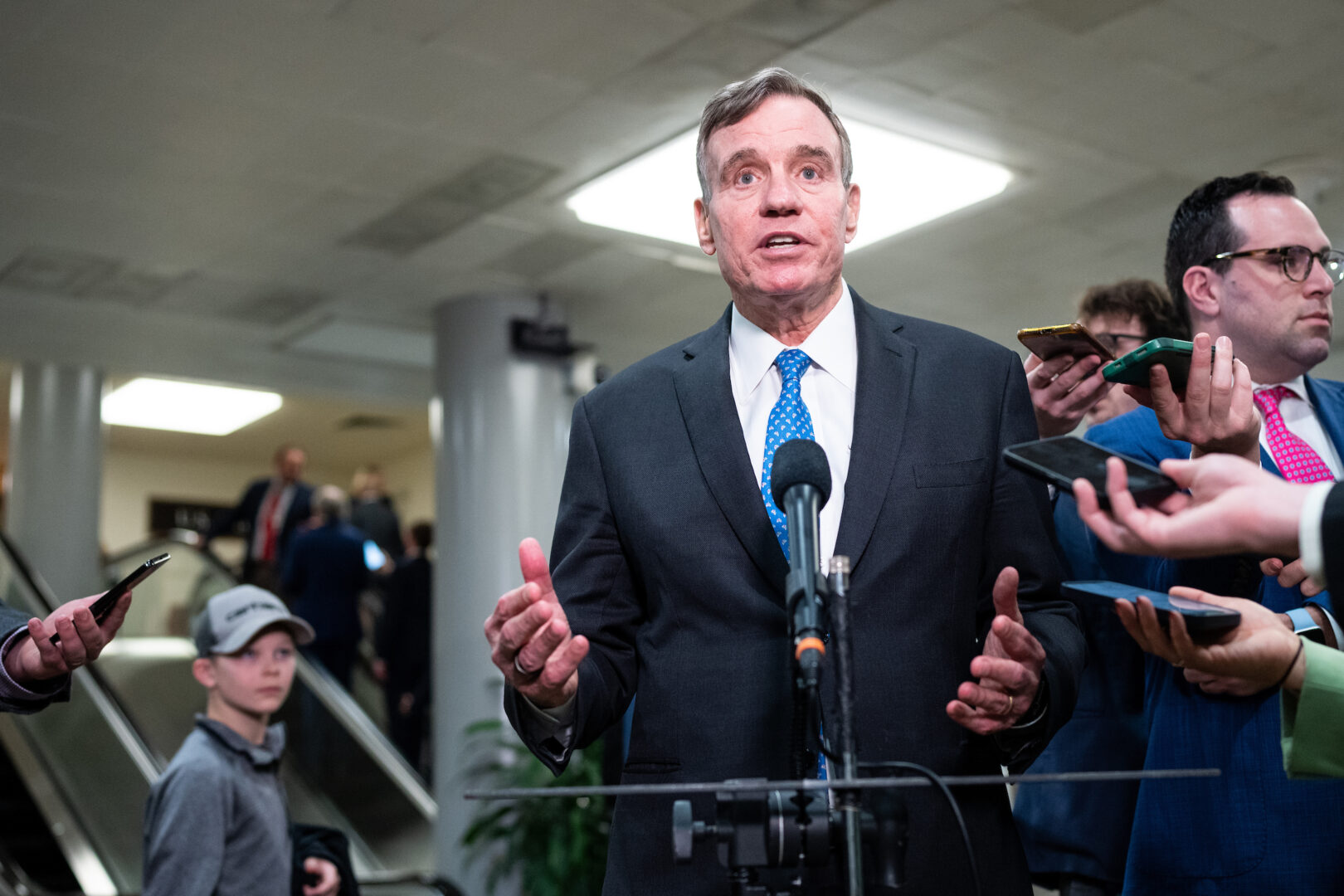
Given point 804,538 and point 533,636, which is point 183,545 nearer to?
point 533,636

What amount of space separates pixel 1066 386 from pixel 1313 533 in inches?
46.8

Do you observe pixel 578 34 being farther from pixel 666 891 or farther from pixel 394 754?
pixel 394 754

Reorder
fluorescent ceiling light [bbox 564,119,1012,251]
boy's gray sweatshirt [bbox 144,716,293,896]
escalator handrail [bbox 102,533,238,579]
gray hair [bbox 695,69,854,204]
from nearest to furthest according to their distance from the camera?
gray hair [bbox 695,69,854,204]
boy's gray sweatshirt [bbox 144,716,293,896]
fluorescent ceiling light [bbox 564,119,1012,251]
escalator handrail [bbox 102,533,238,579]

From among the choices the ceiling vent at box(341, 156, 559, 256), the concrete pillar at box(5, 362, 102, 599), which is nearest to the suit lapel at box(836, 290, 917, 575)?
the ceiling vent at box(341, 156, 559, 256)

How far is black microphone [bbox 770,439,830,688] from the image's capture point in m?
1.35

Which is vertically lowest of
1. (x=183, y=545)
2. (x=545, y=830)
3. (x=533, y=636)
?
(x=545, y=830)

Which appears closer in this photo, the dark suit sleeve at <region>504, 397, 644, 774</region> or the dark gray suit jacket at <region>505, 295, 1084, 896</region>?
the dark gray suit jacket at <region>505, 295, 1084, 896</region>

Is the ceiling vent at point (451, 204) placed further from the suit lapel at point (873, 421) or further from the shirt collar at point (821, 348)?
the suit lapel at point (873, 421)

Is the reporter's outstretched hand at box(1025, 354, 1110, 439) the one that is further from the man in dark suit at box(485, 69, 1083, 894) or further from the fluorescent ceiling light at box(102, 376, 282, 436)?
the fluorescent ceiling light at box(102, 376, 282, 436)

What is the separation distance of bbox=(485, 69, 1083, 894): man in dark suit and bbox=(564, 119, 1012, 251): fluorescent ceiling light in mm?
4501

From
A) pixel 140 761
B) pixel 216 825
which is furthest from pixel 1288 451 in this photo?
pixel 140 761

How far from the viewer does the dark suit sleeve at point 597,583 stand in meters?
2.03

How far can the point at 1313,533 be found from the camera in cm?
143

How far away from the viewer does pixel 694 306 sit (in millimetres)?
9422
